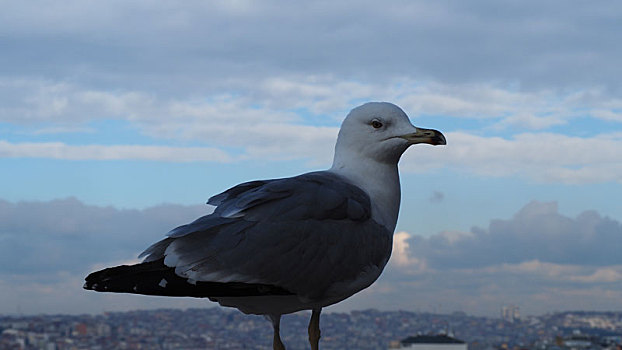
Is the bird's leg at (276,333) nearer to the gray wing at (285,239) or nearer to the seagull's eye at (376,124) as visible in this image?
the gray wing at (285,239)

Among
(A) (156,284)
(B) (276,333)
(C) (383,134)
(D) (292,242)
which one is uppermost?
(C) (383,134)

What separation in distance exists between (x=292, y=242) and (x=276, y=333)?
30cm

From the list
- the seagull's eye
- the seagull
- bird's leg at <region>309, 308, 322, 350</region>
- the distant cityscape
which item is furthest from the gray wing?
the distant cityscape

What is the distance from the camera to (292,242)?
243 centimetres

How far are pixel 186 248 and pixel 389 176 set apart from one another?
0.70m

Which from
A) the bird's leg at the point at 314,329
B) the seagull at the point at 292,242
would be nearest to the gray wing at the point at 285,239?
the seagull at the point at 292,242

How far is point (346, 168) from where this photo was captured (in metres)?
2.76

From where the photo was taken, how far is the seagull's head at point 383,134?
8.92 ft

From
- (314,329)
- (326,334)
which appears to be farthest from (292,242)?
(326,334)

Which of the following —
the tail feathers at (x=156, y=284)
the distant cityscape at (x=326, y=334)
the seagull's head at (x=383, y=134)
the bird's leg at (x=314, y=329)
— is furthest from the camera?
the distant cityscape at (x=326, y=334)

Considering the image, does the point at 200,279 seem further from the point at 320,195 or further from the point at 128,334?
the point at 128,334

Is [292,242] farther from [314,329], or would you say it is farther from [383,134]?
[383,134]

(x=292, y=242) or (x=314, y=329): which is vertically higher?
(x=292, y=242)

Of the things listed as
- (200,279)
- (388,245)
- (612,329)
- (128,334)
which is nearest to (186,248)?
(200,279)
